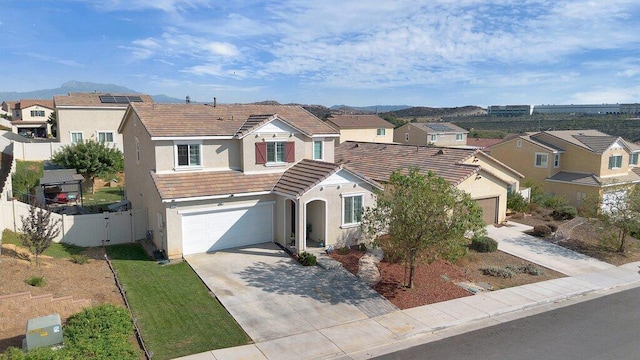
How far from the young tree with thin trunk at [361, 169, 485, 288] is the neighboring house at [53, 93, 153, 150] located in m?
32.0

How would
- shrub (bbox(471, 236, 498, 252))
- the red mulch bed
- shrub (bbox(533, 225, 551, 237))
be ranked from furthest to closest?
shrub (bbox(533, 225, 551, 237))
shrub (bbox(471, 236, 498, 252))
the red mulch bed

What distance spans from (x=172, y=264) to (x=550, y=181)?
32542 millimetres

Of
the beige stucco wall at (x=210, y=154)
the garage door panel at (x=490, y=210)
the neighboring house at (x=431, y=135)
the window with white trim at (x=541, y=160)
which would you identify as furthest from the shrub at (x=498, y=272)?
the neighboring house at (x=431, y=135)

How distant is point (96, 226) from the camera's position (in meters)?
21.2

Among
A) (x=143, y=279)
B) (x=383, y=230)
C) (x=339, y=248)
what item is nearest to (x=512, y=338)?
(x=383, y=230)

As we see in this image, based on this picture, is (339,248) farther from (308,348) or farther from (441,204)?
(308,348)

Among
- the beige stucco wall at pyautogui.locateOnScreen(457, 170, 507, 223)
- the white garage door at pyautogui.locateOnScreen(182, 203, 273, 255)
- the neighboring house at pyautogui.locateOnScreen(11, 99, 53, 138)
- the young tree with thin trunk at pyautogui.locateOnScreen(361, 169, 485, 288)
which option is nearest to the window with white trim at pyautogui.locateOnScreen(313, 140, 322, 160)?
the white garage door at pyautogui.locateOnScreen(182, 203, 273, 255)

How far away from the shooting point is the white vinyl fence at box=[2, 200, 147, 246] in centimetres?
1959

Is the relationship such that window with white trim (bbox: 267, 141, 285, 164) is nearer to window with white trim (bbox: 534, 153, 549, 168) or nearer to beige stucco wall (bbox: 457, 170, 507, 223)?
beige stucco wall (bbox: 457, 170, 507, 223)

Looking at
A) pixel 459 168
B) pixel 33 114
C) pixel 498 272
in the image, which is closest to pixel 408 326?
pixel 498 272

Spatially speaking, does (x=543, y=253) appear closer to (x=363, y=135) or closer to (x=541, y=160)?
(x=541, y=160)

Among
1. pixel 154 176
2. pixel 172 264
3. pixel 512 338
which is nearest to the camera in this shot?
pixel 512 338

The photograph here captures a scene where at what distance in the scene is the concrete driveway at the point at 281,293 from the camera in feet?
47.3

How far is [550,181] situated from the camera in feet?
125
